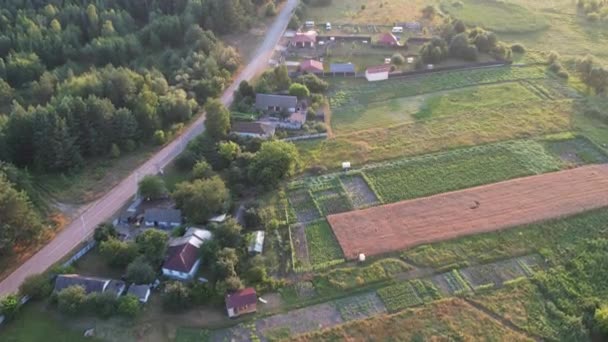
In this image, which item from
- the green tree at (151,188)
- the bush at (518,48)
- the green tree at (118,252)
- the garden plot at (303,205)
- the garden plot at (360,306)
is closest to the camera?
the garden plot at (360,306)

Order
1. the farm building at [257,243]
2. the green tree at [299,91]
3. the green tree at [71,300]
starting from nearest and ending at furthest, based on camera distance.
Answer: the green tree at [71,300] → the farm building at [257,243] → the green tree at [299,91]

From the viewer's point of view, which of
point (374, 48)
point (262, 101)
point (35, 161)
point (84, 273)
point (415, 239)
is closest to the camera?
point (84, 273)

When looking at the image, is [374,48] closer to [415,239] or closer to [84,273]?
[415,239]

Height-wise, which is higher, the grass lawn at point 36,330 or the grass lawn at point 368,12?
the grass lawn at point 368,12

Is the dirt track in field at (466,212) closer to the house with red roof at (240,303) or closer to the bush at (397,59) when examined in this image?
the house with red roof at (240,303)

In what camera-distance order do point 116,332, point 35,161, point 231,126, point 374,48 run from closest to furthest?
point 116,332 < point 35,161 < point 231,126 < point 374,48

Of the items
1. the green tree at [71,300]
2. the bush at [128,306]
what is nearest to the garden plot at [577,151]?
the bush at [128,306]

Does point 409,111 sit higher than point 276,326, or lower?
higher

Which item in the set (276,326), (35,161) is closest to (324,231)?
(276,326)
